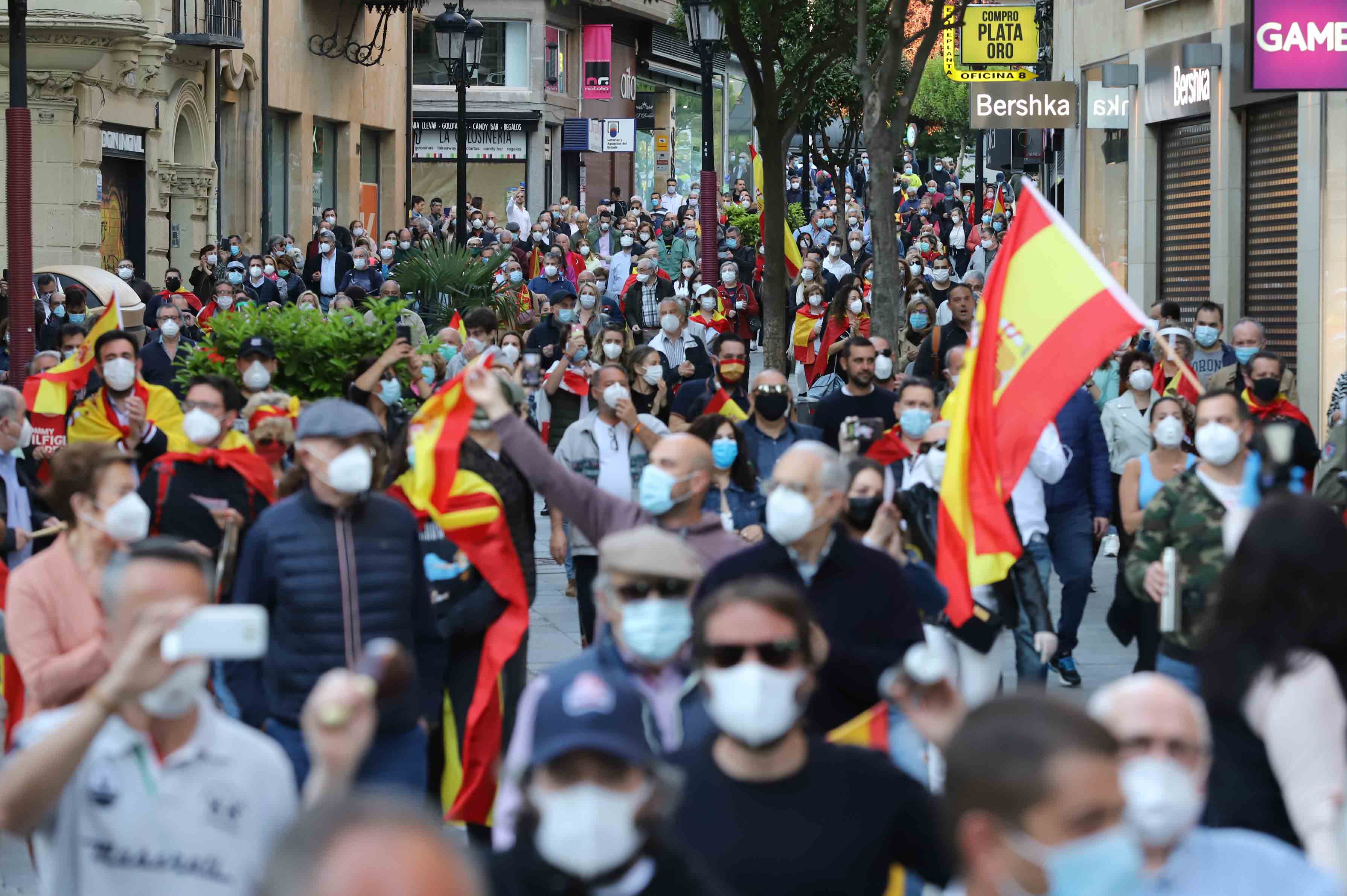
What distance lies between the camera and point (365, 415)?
662 cm

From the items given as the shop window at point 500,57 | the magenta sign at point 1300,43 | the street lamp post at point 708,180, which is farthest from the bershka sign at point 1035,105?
the shop window at point 500,57

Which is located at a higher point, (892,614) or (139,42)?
(139,42)

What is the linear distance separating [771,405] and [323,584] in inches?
179

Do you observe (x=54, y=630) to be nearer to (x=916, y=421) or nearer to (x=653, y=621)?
(x=653, y=621)

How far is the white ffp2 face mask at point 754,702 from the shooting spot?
399 centimetres

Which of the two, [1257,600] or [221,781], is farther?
[1257,600]

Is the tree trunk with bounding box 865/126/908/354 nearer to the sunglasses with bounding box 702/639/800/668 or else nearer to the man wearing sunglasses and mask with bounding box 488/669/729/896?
the sunglasses with bounding box 702/639/800/668

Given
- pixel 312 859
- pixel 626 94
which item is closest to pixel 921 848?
pixel 312 859

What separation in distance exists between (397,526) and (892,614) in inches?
63.4

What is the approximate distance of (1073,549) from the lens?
1050 cm

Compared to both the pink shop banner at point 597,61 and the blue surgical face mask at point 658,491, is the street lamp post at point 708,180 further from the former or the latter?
the pink shop banner at point 597,61

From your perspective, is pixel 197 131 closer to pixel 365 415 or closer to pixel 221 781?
pixel 365 415

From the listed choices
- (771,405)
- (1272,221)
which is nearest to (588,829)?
(771,405)

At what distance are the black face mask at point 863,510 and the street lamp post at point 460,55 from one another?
1954 cm
